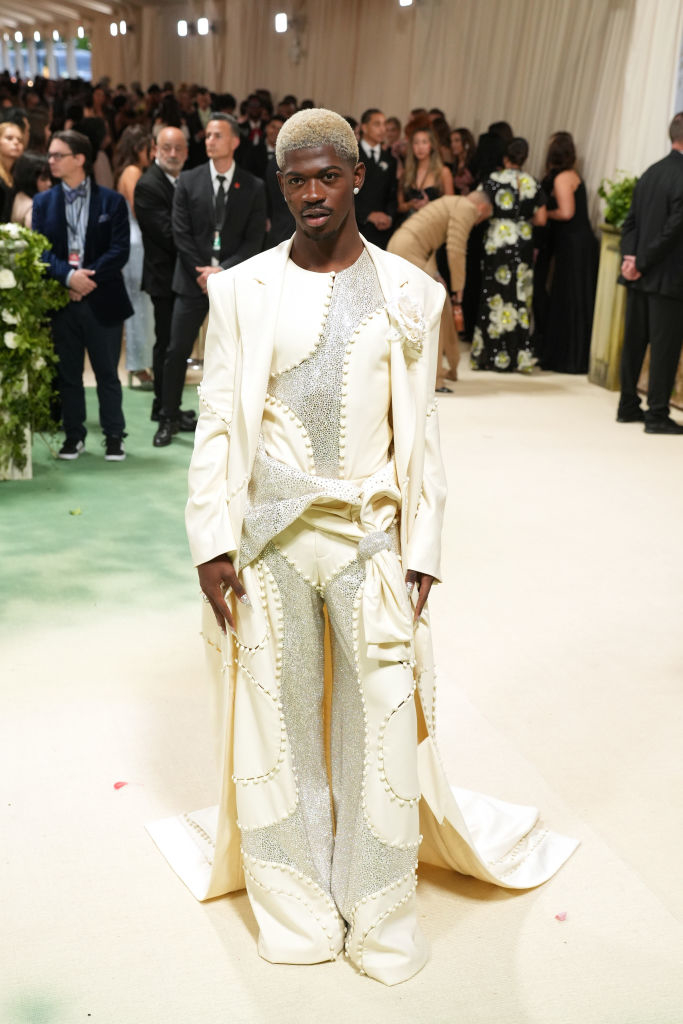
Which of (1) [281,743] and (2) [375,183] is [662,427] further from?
→ (1) [281,743]

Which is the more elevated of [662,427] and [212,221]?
[212,221]

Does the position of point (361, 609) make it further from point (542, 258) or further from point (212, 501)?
point (542, 258)

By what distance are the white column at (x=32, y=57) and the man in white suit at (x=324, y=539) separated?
1424 inches

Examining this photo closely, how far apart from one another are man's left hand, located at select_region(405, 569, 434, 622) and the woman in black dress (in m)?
7.79

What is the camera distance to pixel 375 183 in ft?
30.2

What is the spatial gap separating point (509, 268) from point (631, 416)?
203cm

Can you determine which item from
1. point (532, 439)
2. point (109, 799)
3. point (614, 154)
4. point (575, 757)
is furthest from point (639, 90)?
point (109, 799)

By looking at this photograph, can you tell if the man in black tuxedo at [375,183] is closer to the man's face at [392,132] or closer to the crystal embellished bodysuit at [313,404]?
the man's face at [392,132]

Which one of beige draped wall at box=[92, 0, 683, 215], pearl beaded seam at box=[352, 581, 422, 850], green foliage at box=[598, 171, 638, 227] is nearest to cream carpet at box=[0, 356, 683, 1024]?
pearl beaded seam at box=[352, 581, 422, 850]

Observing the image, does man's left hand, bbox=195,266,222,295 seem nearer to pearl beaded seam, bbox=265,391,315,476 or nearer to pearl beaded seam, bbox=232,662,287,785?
pearl beaded seam, bbox=265,391,315,476

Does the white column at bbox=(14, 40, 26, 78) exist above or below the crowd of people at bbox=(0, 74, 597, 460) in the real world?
above

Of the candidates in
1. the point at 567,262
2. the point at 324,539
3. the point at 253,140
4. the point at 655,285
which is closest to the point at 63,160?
the point at 655,285

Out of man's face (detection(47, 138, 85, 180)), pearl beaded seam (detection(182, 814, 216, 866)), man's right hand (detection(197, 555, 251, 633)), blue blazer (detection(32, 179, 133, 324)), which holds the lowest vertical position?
pearl beaded seam (detection(182, 814, 216, 866))

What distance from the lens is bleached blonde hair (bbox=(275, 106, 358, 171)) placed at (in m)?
2.45
